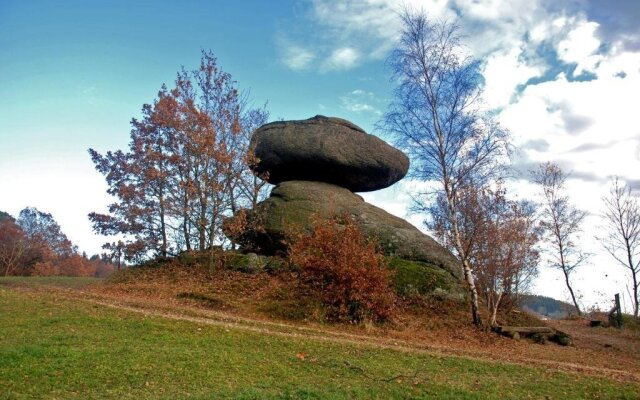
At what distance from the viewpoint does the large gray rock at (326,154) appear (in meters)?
22.5

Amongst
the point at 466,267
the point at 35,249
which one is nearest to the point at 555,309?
the point at 466,267

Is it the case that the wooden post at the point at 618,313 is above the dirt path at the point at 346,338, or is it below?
above

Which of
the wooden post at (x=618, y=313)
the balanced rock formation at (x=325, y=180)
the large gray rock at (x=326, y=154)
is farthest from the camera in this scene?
the wooden post at (x=618, y=313)

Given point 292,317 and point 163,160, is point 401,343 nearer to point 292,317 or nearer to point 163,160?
point 292,317

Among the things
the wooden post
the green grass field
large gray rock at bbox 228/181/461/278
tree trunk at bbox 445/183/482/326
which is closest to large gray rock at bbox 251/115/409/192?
large gray rock at bbox 228/181/461/278

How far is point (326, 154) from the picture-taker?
73.1ft

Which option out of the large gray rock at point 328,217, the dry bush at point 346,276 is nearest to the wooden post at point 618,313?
the large gray rock at point 328,217

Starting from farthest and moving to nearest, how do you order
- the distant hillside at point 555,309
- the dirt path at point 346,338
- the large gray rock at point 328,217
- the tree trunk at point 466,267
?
the distant hillside at point 555,309
the large gray rock at point 328,217
the tree trunk at point 466,267
the dirt path at point 346,338

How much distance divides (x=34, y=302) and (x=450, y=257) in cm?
1473

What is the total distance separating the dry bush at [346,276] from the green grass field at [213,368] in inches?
142

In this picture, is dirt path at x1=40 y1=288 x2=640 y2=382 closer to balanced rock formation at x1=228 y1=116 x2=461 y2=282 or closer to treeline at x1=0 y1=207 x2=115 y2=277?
Answer: balanced rock formation at x1=228 y1=116 x2=461 y2=282

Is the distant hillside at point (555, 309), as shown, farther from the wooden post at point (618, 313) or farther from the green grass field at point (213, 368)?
the green grass field at point (213, 368)

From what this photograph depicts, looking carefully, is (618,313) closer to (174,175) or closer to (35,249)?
(174,175)

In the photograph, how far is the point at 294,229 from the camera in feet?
64.8
